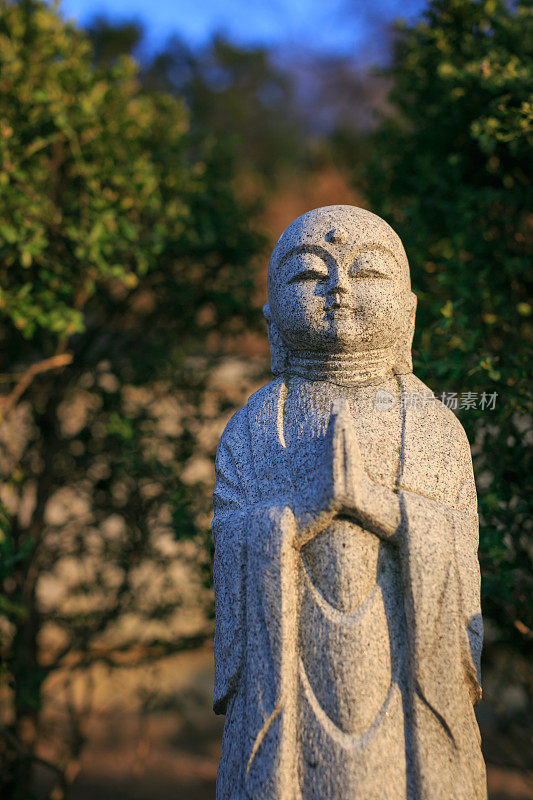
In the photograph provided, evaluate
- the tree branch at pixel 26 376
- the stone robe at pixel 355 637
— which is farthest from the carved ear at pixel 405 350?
the tree branch at pixel 26 376

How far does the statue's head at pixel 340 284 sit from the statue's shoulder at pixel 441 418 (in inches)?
7.5

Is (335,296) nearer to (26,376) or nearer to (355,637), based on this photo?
(355,637)

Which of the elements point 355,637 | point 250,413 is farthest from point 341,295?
point 355,637

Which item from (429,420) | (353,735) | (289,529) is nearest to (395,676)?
(353,735)

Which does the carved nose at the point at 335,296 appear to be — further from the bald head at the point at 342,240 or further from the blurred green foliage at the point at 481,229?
the blurred green foliage at the point at 481,229

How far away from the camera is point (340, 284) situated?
8.20 feet

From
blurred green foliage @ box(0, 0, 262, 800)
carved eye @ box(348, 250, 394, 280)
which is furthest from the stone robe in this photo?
blurred green foliage @ box(0, 0, 262, 800)

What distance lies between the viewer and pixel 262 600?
91.4 inches

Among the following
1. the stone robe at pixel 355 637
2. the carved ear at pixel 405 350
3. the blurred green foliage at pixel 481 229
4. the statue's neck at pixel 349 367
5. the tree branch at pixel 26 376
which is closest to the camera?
the stone robe at pixel 355 637

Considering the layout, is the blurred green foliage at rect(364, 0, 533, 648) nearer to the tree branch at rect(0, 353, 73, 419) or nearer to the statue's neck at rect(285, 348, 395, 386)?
the statue's neck at rect(285, 348, 395, 386)

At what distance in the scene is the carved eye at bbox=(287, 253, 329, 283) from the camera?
2.56m

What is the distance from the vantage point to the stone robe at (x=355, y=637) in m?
2.23

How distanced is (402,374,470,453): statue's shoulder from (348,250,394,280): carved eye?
0.43 m

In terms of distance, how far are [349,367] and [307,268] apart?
41 centimetres
